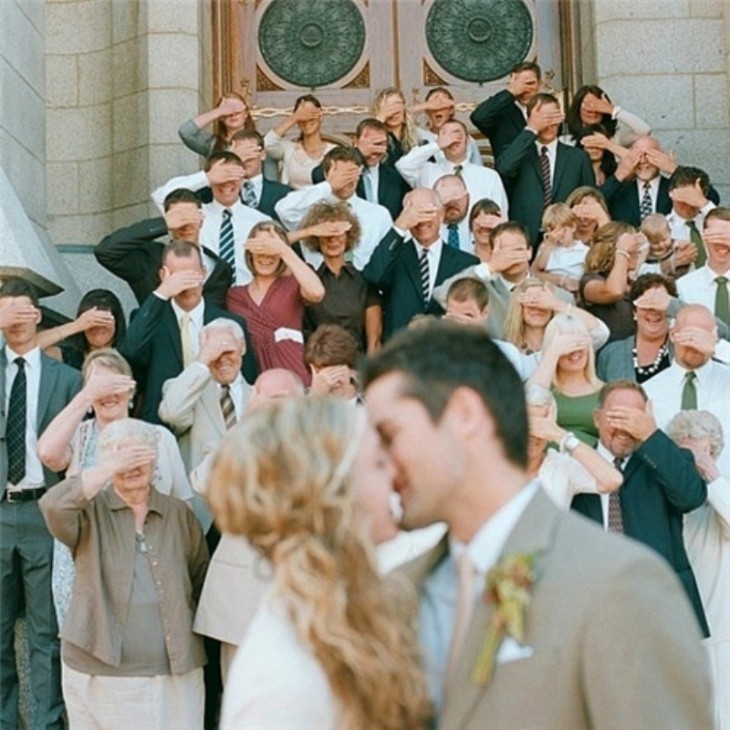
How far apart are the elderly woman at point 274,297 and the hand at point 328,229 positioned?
201 millimetres

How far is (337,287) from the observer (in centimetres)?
819

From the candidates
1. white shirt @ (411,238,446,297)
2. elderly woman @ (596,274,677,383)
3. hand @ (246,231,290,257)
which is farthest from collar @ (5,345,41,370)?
A: elderly woman @ (596,274,677,383)

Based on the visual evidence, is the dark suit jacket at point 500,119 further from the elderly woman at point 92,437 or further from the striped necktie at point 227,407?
the elderly woman at point 92,437

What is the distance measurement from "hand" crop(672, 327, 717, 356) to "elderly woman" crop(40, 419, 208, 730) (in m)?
2.42

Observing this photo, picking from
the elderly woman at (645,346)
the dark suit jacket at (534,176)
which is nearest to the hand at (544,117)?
the dark suit jacket at (534,176)

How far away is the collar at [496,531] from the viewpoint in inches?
105

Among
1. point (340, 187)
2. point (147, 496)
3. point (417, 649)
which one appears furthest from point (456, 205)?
point (417, 649)

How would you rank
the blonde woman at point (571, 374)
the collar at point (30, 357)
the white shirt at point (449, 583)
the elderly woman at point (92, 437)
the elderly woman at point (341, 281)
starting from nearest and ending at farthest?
the white shirt at point (449, 583) → the elderly woman at point (92, 437) → the blonde woman at point (571, 374) → the collar at point (30, 357) → the elderly woman at point (341, 281)

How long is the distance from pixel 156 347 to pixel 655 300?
237 centimetres

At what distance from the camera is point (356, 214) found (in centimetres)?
873

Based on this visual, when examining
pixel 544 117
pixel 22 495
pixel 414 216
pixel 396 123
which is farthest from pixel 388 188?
pixel 22 495

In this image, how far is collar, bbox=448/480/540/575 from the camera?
266 centimetres

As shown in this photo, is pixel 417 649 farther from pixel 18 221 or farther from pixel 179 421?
pixel 18 221

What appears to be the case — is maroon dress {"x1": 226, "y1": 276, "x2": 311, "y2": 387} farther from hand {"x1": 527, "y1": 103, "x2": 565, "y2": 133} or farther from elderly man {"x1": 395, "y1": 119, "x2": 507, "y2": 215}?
hand {"x1": 527, "y1": 103, "x2": 565, "y2": 133}
